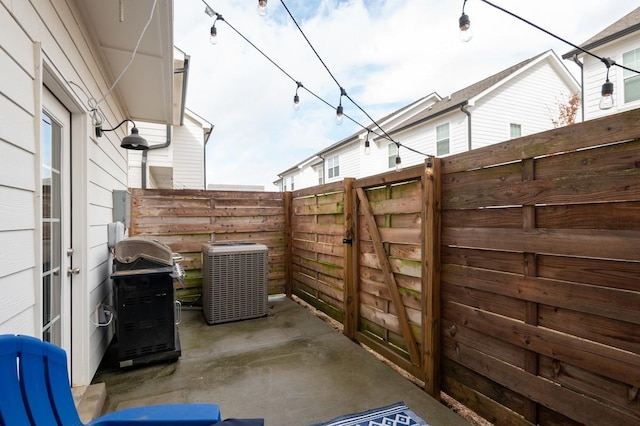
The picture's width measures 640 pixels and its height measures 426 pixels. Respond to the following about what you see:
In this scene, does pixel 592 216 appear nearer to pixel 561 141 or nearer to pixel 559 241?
pixel 559 241

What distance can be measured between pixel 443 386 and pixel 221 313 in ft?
9.20

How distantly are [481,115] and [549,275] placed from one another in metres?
7.79

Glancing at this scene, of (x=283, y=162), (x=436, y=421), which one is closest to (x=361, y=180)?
(x=436, y=421)

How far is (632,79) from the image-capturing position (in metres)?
6.10

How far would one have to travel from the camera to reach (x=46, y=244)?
201cm

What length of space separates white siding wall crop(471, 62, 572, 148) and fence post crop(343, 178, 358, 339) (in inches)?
236

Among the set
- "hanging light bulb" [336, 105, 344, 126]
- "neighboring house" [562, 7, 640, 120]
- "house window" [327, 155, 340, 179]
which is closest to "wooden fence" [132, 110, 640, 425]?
"hanging light bulb" [336, 105, 344, 126]

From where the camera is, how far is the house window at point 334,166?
1284 cm

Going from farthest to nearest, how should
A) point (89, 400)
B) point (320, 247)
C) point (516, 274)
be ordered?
point (320, 247) → point (89, 400) → point (516, 274)

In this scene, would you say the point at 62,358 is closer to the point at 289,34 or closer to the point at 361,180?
the point at 361,180

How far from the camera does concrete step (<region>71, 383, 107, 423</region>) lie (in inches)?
83.5

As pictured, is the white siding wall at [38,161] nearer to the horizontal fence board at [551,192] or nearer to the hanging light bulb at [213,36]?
the hanging light bulb at [213,36]

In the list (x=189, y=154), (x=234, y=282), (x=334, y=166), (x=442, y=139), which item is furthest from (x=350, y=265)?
(x=334, y=166)

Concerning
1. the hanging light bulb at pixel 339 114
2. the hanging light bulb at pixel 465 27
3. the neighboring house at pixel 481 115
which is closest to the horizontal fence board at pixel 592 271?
the hanging light bulb at pixel 465 27
